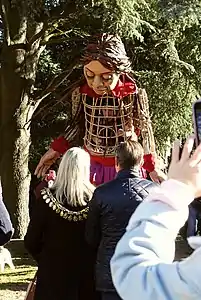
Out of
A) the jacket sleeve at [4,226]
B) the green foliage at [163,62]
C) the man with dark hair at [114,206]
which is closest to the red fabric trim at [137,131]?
the man with dark hair at [114,206]

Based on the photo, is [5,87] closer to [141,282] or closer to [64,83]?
[64,83]

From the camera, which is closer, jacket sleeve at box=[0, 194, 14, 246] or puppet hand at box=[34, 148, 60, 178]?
jacket sleeve at box=[0, 194, 14, 246]

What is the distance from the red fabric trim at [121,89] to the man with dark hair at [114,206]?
125 cm

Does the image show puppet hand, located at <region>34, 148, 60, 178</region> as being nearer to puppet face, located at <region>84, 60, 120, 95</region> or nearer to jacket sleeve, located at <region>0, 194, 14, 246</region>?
puppet face, located at <region>84, 60, 120, 95</region>

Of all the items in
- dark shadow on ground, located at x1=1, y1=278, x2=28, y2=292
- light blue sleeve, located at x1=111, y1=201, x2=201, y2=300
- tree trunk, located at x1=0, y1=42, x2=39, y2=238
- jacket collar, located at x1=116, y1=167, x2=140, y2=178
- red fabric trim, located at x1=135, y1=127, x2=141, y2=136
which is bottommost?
dark shadow on ground, located at x1=1, y1=278, x2=28, y2=292

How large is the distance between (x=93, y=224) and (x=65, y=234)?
46 cm

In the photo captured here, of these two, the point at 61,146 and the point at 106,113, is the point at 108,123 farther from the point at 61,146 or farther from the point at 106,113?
the point at 61,146

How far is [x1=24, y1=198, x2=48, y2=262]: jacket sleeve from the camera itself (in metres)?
4.49

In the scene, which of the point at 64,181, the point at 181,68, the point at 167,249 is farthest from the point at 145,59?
the point at 167,249

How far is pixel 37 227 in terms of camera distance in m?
4.53

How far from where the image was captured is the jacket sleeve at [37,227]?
4490 millimetres

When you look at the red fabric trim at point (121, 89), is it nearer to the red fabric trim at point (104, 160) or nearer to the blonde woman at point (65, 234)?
the red fabric trim at point (104, 160)

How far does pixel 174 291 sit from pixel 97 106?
3.83 meters

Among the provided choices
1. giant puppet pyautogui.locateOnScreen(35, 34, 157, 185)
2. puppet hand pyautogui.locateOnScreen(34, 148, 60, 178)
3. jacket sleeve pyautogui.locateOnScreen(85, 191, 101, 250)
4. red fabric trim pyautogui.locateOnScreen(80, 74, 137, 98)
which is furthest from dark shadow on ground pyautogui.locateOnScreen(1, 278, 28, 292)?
jacket sleeve pyautogui.locateOnScreen(85, 191, 101, 250)
